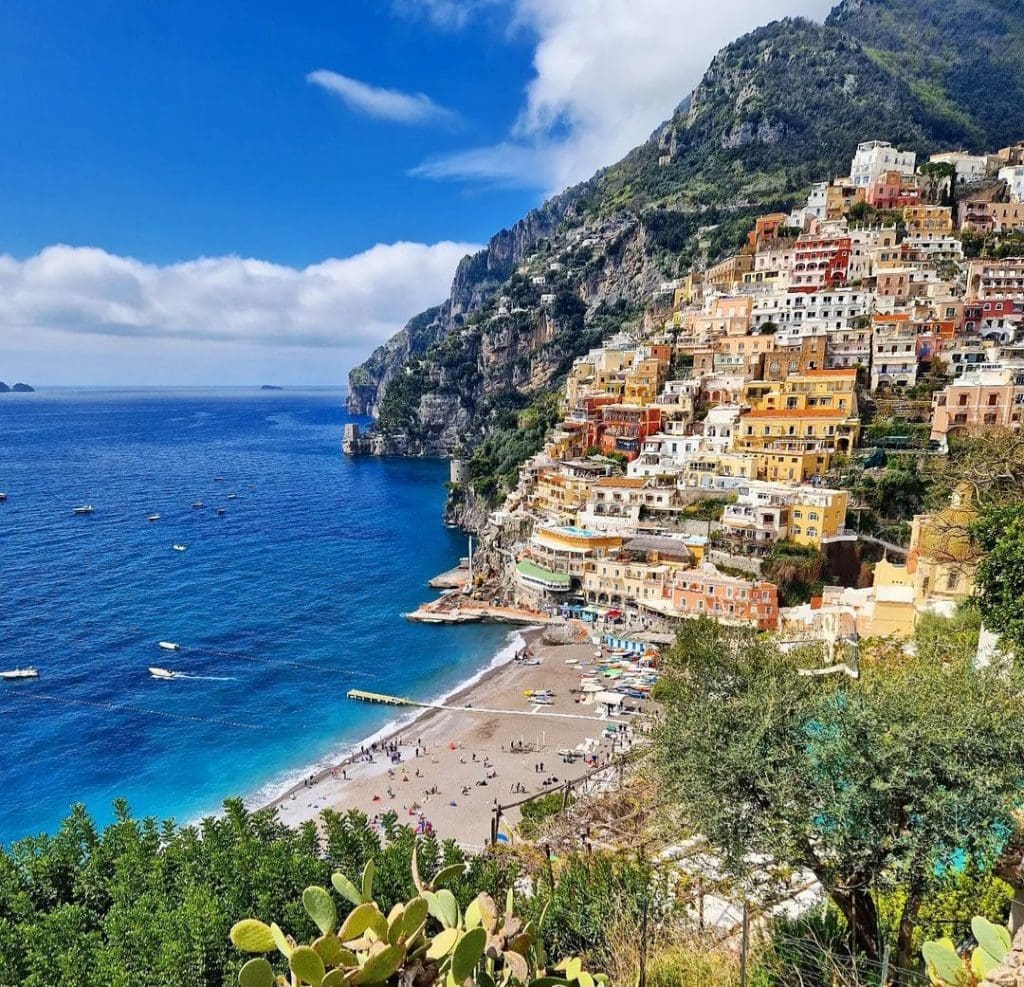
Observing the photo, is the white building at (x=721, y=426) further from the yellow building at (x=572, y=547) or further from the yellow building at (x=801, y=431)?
the yellow building at (x=572, y=547)

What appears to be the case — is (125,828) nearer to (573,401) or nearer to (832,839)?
(832,839)

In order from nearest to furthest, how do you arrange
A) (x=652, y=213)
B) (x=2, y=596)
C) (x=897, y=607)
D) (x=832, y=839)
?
(x=832, y=839) < (x=897, y=607) < (x=2, y=596) < (x=652, y=213)

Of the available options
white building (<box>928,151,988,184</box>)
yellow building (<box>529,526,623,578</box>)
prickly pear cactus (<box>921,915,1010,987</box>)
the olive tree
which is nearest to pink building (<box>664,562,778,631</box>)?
yellow building (<box>529,526,623,578</box>)

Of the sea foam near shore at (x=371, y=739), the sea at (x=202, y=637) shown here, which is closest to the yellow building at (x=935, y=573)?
the sea foam near shore at (x=371, y=739)

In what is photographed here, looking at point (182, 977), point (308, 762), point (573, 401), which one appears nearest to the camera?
point (182, 977)

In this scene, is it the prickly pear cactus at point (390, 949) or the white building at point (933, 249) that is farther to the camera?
the white building at point (933, 249)

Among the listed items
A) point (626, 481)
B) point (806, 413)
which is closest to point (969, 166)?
point (806, 413)

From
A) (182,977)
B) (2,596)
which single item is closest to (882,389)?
(182,977)
